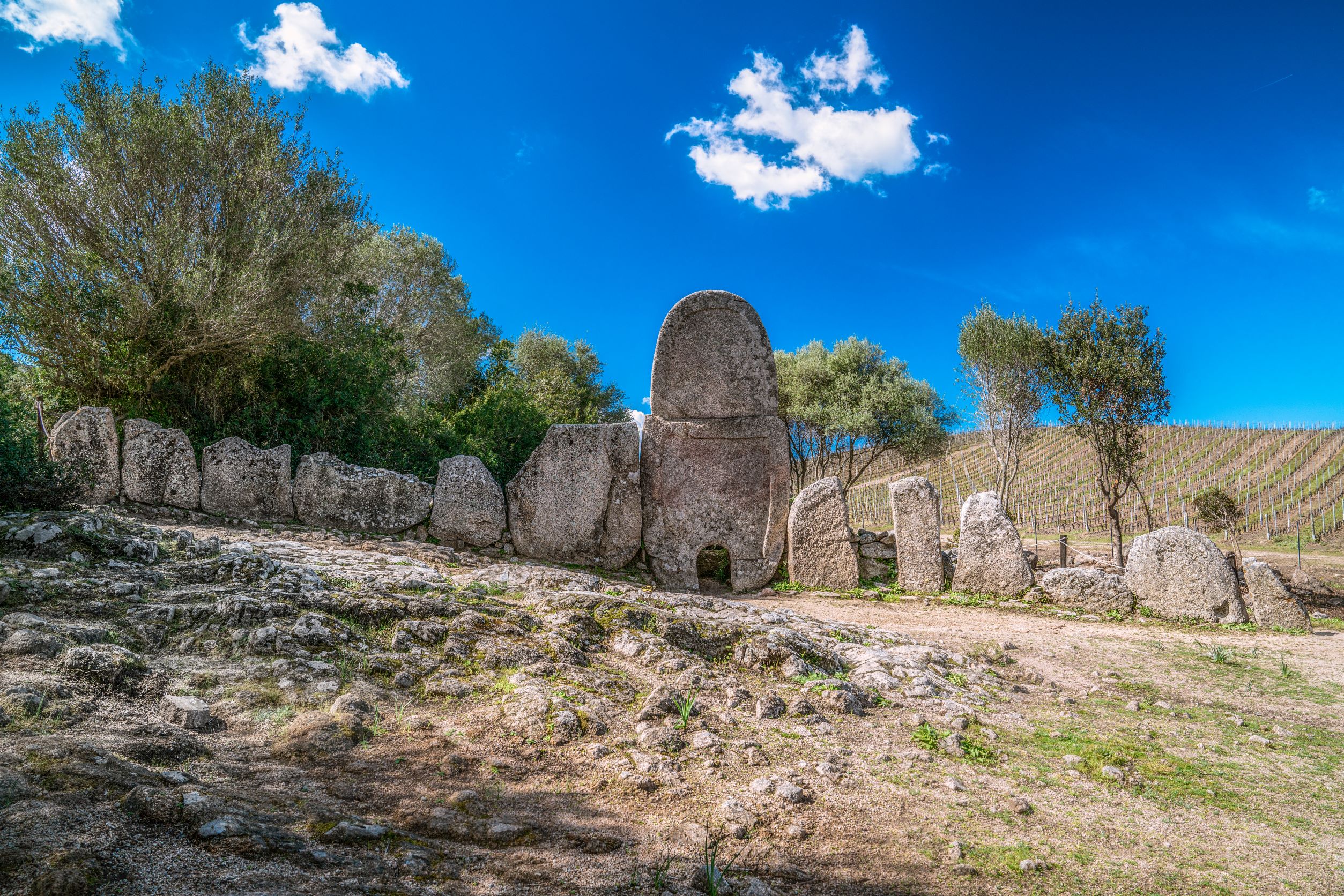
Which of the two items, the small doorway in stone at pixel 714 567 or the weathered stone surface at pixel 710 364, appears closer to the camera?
the small doorway in stone at pixel 714 567

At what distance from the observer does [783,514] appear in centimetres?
1136

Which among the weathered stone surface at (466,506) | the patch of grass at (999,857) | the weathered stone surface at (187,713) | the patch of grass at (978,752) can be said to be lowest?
the patch of grass at (999,857)

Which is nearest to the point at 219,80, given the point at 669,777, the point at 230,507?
the point at 230,507

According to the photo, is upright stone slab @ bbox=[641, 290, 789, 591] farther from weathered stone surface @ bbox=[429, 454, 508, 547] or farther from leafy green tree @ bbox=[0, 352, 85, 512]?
leafy green tree @ bbox=[0, 352, 85, 512]

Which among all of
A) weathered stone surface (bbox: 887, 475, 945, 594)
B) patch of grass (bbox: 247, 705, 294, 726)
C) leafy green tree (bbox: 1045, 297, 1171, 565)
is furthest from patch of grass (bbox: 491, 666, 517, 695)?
leafy green tree (bbox: 1045, 297, 1171, 565)

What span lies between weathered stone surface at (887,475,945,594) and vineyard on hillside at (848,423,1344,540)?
14.2 meters

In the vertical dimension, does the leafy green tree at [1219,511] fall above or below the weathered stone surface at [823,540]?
above

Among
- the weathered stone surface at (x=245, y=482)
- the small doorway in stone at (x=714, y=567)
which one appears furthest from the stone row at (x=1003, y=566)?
the weathered stone surface at (x=245, y=482)

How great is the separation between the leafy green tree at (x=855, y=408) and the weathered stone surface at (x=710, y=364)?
1047 centimetres

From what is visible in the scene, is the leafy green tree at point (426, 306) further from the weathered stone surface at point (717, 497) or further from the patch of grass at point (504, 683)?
the patch of grass at point (504, 683)

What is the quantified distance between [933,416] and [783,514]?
12902 millimetres

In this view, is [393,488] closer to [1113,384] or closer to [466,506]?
[466,506]

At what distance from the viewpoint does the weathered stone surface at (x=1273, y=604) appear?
947cm

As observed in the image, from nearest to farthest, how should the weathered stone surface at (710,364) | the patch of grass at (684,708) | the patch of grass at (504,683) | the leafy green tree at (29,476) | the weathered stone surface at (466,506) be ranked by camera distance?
1. the patch of grass at (684,708)
2. the patch of grass at (504,683)
3. the leafy green tree at (29,476)
4. the weathered stone surface at (466,506)
5. the weathered stone surface at (710,364)
